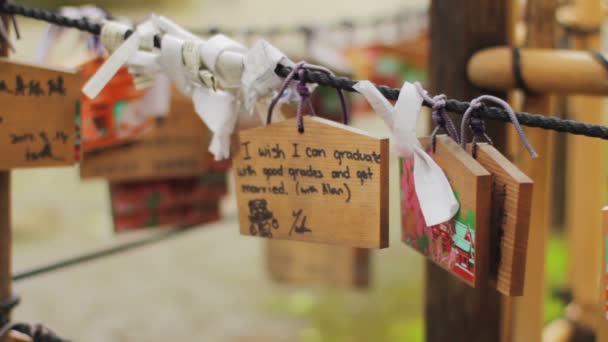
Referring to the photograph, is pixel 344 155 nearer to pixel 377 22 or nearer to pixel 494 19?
pixel 494 19

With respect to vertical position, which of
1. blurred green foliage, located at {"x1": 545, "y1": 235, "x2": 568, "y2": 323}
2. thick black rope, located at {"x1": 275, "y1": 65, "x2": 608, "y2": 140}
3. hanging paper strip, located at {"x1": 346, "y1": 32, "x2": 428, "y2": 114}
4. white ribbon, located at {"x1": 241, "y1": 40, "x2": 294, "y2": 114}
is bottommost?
blurred green foliage, located at {"x1": 545, "y1": 235, "x2": 568, "y2": 323}

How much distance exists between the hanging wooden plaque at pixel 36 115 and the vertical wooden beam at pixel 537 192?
2.24ft

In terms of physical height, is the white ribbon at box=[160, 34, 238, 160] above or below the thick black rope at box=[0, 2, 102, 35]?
below

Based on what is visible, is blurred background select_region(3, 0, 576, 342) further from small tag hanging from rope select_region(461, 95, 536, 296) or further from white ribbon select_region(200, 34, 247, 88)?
small tag hanging from rope select_region(461, 95, 536, 296)

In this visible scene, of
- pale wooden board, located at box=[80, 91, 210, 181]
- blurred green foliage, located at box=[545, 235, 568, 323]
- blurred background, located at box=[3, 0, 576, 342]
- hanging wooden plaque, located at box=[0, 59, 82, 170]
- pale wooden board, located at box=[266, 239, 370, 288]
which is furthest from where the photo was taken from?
blurred green foliage, located at box=[545, 235, 568, 323]

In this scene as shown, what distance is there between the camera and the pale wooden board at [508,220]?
579mm

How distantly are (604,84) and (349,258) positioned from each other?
0.86 metres

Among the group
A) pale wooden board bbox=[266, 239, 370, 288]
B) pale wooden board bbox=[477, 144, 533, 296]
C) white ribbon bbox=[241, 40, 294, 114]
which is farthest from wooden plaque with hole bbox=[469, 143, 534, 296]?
pale wooden board bbox=[266, 239, 370, 288]

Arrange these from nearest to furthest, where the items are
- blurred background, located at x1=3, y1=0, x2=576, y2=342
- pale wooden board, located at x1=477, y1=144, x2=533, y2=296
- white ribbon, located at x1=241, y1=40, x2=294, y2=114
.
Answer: pale wooden board, located at x1=477, y1=144, x2=533, y2=296 < white ribbon, located at x1=241, y1=40, x2=294, y2=114 < blurred background, located at x1=3, y1=0, x2=576, y2=342

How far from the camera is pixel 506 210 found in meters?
0.60

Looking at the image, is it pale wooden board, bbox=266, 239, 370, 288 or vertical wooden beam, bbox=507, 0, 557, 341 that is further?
pale wooden board, bbox=266, 239, 370, 288

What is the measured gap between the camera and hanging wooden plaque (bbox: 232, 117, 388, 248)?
640 millimetres

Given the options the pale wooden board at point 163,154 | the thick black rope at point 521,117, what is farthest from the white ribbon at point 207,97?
the pale wooden board at point 163,154

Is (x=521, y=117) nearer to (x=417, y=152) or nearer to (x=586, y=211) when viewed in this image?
(x=417, y=152)
